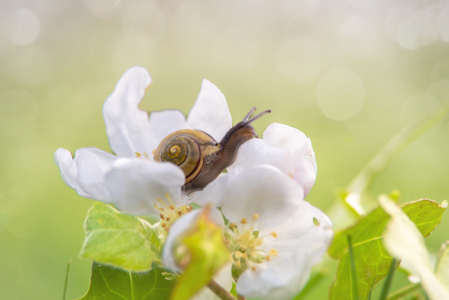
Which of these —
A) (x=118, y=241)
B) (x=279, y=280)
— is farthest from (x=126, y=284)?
(x=279, y=280)

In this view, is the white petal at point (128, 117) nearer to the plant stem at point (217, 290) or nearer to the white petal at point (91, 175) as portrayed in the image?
the white petal at point (91, 175)

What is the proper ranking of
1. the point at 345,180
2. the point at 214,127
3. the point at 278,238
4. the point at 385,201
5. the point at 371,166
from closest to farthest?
1. the point at 385,201
2. the point at 278,238
3. the point at 214,127
4. the point at 371,166
5. the point at 345,180

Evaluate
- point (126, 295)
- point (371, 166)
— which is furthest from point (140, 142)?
point (371, 166)

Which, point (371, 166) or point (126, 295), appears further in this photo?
point (371, 166)

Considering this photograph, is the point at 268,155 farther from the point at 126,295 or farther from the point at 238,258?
the point at 126,295

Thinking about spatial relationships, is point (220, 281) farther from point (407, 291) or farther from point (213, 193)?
point (407, 291)

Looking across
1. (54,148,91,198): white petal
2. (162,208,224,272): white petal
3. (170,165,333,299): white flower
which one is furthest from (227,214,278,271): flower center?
(54,148,91,198): white petal
